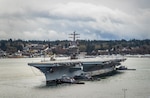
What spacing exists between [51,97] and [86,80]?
18.5 meters

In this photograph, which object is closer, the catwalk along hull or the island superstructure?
the catwalk along hull

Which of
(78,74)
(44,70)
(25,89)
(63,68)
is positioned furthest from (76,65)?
(25,89)

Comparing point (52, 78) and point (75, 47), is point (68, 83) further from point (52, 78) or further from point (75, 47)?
point (75, 47)

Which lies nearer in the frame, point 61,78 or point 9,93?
point 9,93

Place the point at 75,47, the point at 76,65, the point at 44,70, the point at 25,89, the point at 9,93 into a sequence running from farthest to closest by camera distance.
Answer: the point at 75,47 < the point at 76,65 < the point at 44,70 < the point at 25,89 < the point at 9,93

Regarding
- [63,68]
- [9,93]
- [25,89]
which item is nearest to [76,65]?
[63,68]

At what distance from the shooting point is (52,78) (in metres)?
51.4

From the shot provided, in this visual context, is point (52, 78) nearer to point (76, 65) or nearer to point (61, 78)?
point (61, 78)

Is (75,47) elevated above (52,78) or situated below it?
above

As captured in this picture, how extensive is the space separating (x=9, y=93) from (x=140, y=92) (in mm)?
16563

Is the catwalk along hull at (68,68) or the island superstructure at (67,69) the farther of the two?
the island superstructure at (67,69)

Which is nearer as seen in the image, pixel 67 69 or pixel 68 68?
pixel 67 69

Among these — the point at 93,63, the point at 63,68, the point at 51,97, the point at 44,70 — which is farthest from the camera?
the point at 93,63

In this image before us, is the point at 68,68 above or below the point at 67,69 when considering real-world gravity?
above
